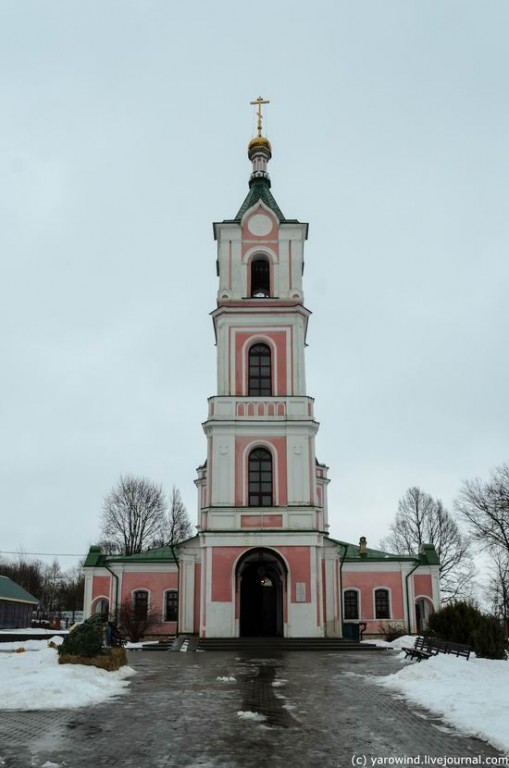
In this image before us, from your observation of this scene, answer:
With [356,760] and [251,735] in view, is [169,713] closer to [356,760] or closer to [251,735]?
[251,735]

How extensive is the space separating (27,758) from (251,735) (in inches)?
107

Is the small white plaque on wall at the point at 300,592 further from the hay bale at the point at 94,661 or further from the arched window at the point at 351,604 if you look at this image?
the hay bale at the point at 94,661

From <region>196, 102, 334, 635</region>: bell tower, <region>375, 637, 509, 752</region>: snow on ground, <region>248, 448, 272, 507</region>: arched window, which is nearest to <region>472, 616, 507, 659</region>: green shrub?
<region>375, 637, 509, 752</region>: snow on ground

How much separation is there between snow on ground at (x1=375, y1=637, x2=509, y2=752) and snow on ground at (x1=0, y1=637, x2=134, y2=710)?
540 centimetres

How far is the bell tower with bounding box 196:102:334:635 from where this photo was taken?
2775 centimetres

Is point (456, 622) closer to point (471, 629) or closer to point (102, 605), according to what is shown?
point (471, 629)

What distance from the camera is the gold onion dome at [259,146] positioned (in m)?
35.7

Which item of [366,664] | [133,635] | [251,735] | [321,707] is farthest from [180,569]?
[251,735]

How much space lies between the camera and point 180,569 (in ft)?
107

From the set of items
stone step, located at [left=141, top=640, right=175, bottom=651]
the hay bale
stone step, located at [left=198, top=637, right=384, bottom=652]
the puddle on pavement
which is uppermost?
the hay bale

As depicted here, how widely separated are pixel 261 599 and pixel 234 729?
2189cm

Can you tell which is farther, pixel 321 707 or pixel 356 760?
pixel 321 707

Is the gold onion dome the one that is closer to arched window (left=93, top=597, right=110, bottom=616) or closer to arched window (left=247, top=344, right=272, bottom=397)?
arched window (left=247, top=344, right=272, bottom=397)

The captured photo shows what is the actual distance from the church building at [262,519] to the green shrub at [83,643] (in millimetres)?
11881
